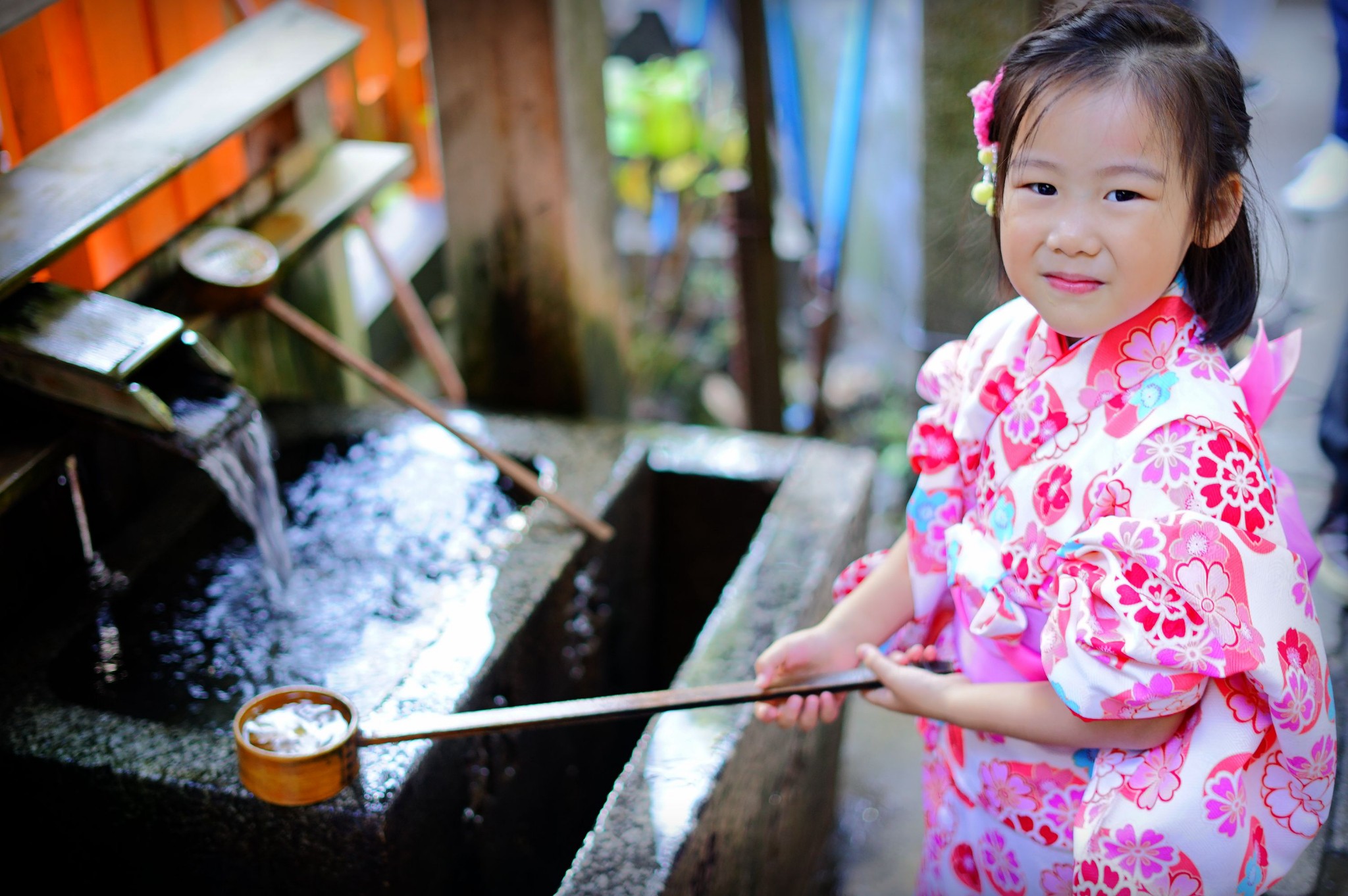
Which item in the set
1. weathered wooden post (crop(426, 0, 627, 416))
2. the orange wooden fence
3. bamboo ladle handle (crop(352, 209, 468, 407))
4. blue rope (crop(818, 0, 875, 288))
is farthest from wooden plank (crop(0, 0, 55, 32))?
blue rope (crop(818, 0, 875, 288))

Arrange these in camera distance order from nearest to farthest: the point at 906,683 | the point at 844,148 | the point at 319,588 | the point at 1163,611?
the point at 1163,611 → the point at 906,683 → the point at 319,588 → the point at 844,148

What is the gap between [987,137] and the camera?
161cm

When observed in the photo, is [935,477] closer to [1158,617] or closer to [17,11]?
[1158,617]

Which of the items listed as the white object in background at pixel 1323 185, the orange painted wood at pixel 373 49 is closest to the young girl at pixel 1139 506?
the white object in background at pixel 1323 185

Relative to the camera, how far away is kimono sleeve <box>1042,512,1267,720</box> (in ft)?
4.50

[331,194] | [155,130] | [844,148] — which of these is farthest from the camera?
[844,148]

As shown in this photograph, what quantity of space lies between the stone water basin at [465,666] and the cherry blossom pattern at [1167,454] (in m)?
1.04

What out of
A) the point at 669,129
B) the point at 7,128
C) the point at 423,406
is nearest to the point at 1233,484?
the point at 423,406

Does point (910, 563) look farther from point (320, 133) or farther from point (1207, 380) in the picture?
point (320, 133)

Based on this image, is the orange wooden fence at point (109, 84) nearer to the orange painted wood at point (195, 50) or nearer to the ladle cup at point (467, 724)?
the orange painted wood at point (195, 50)

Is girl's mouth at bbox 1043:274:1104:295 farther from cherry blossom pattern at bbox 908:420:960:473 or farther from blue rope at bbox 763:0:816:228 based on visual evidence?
blue rope at bbox 763:0:816:228

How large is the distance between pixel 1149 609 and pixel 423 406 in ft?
6.68

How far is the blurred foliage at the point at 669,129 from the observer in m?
5.86

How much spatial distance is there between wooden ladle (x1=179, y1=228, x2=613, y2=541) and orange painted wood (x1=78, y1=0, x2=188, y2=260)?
0.15 meters
